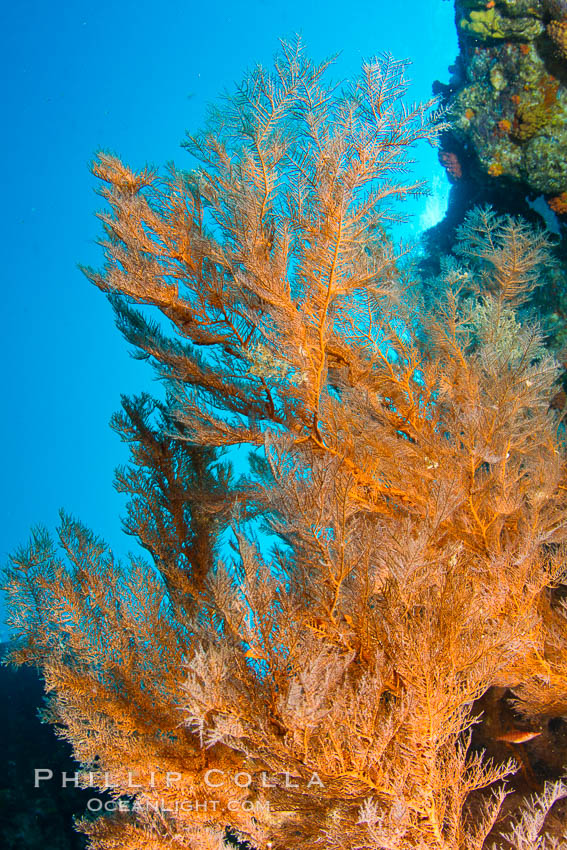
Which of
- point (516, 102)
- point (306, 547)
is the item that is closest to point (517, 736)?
point (306, 547)

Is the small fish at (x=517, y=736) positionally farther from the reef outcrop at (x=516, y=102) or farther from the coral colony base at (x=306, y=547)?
the reef outcrop at (x=516, y=102)

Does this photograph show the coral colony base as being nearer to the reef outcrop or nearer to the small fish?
the small fish

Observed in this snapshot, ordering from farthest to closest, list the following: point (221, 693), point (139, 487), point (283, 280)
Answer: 1. point (139, 487)
2. point (283, 280)
3. point (221, 693)

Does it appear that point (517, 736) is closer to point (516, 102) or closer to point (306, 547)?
point (306, 547)

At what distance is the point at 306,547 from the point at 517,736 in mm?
2760

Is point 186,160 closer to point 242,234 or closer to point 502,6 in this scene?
point 502,6

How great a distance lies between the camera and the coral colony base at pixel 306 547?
7.21ft

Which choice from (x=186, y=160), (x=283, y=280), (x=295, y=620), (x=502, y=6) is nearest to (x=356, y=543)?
(x=295, y=620)

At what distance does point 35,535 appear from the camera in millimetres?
3506

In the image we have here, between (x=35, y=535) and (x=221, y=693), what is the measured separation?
85.9 inches

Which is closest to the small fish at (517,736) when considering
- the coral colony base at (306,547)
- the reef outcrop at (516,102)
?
the coral colony base at (306,547)

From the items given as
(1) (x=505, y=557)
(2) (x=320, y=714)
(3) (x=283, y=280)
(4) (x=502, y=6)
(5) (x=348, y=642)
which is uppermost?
(4) (x=502, y=6)

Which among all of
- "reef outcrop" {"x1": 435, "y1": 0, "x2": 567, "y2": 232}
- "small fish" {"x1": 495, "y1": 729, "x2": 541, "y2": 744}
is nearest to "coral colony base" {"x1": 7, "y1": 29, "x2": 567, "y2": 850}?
"small fish" {"x1": 495, "y1": 729, "x2": 541, "y2": 744}

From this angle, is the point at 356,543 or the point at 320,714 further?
the point at 356,543
